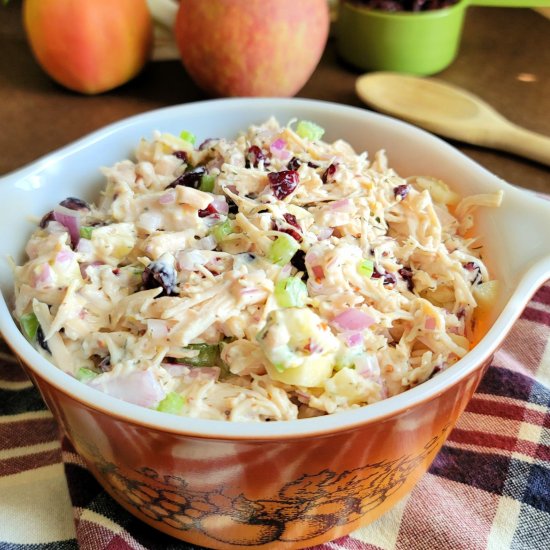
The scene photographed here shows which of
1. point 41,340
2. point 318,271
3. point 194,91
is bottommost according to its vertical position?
point 194,91

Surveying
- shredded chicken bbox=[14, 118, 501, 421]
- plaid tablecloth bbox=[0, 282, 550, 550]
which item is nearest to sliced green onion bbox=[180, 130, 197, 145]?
shredded chicken bbox=[14, 118, 501, 421]

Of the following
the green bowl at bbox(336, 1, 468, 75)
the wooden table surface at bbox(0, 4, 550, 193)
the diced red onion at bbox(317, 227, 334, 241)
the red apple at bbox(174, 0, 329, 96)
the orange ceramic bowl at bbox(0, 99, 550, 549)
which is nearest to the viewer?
the orange ceramic bowl at bbox(0, 99, 550, 549)

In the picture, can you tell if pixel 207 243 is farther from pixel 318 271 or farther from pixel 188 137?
pixel 188 137

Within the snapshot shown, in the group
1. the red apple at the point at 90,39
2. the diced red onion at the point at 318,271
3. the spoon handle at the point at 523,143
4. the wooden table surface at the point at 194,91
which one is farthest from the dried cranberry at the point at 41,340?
the spoon handle at the point at 523,143

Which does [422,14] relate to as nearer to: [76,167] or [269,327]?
[76,167]

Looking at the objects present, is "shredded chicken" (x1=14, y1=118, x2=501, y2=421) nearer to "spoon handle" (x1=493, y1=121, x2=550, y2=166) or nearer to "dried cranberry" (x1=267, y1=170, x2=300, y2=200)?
"dried cranberry" (x1=267, y1=170, x2=300, y2=200)

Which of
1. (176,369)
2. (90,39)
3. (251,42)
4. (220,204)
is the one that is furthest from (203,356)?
(90,39)
